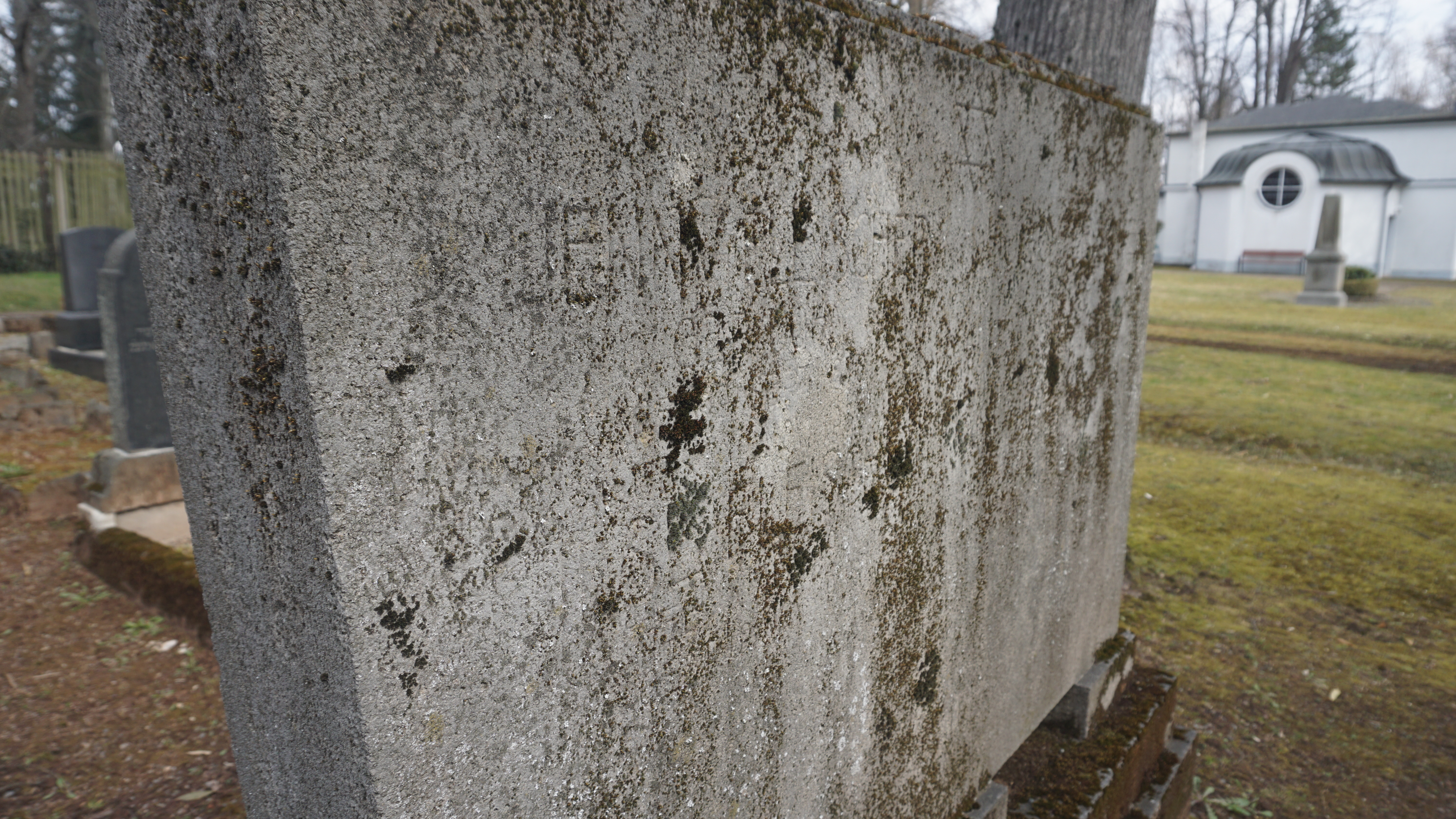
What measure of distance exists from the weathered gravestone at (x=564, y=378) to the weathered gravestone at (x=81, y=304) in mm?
9619

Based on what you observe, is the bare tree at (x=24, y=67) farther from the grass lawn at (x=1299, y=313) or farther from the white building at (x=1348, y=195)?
the white building at (x=1348, y=195)

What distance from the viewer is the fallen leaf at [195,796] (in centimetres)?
296

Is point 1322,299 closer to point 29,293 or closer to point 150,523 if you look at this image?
point 150,523

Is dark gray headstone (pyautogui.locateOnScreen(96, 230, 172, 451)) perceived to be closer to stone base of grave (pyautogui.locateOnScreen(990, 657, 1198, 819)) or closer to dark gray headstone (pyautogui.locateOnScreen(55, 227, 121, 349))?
dark gray headstone (pyautogui.locateOnScreen(55, 227, 121, 349))

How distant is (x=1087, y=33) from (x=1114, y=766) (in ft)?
9.72

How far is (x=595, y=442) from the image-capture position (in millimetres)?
1069

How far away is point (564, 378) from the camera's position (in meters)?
1.02

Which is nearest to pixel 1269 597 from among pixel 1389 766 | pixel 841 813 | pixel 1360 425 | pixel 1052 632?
pixel 1389 766

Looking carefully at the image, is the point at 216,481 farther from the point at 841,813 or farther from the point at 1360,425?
the point at 1360,425

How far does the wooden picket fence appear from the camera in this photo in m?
14.1

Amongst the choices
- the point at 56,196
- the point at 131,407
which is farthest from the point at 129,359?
the point at 56,196

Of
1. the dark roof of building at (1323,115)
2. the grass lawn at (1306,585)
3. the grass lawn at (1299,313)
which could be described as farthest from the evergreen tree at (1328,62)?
the grass lawn at (1306,585)

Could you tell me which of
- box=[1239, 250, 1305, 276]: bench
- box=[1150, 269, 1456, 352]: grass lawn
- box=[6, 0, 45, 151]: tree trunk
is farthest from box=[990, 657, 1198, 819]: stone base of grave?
box=[1239, 250, 1305, 276]: bench

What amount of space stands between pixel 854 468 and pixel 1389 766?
3511mm
